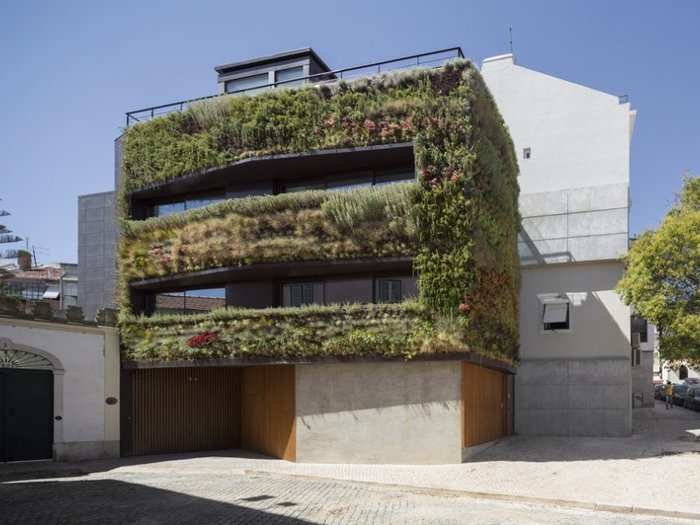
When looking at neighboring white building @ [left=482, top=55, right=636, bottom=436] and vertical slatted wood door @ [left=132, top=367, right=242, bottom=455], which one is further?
neighboring white building @ [left=482, top=55, right=636, bottom=436]

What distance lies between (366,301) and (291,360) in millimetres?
2937

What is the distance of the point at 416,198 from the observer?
18578mm

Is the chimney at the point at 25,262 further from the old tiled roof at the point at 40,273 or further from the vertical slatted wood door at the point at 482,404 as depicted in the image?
the vertical slatted wood door at the point at 482,404

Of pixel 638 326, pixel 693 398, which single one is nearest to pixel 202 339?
pixel 638 326

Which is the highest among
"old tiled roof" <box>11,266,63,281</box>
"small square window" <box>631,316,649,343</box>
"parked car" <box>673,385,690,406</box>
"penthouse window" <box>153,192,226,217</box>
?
"penthouse window" <box>153,192,226,217</box>

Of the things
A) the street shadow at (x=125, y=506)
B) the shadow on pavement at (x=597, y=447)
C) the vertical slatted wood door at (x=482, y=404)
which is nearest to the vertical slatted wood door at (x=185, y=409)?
the street shadow at (x=125, y=506)

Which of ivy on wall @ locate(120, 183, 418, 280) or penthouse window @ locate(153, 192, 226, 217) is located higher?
penthouse window @ locate(153, 192, 226, 217)

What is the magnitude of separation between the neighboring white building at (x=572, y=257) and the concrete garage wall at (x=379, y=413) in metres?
8.69

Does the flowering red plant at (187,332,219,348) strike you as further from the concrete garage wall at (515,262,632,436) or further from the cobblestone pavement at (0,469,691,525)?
the concrete garage wall at (515,262,632,436)

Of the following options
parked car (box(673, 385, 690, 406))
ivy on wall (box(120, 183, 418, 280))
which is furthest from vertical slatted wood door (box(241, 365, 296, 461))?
parked car (box(673, 385, 690, 406))

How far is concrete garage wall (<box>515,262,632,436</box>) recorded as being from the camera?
24359 millimetres

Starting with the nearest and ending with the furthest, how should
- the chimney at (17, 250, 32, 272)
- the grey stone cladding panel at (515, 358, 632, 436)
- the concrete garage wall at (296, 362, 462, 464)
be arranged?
1. the concrete garage wall at (296, 362, 462, 464)
2. the grey stone cladding panel at (515, 358, 632, 436)
3. the chimney at (17, 250, 32, 272)

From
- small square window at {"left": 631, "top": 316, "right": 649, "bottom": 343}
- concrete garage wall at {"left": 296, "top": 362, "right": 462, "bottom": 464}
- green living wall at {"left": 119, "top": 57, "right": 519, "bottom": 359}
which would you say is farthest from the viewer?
small square window at {"left": 631, "top": 316, "right": 649, "bottom": 343}

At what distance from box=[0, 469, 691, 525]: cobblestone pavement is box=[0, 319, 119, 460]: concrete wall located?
3783mm
